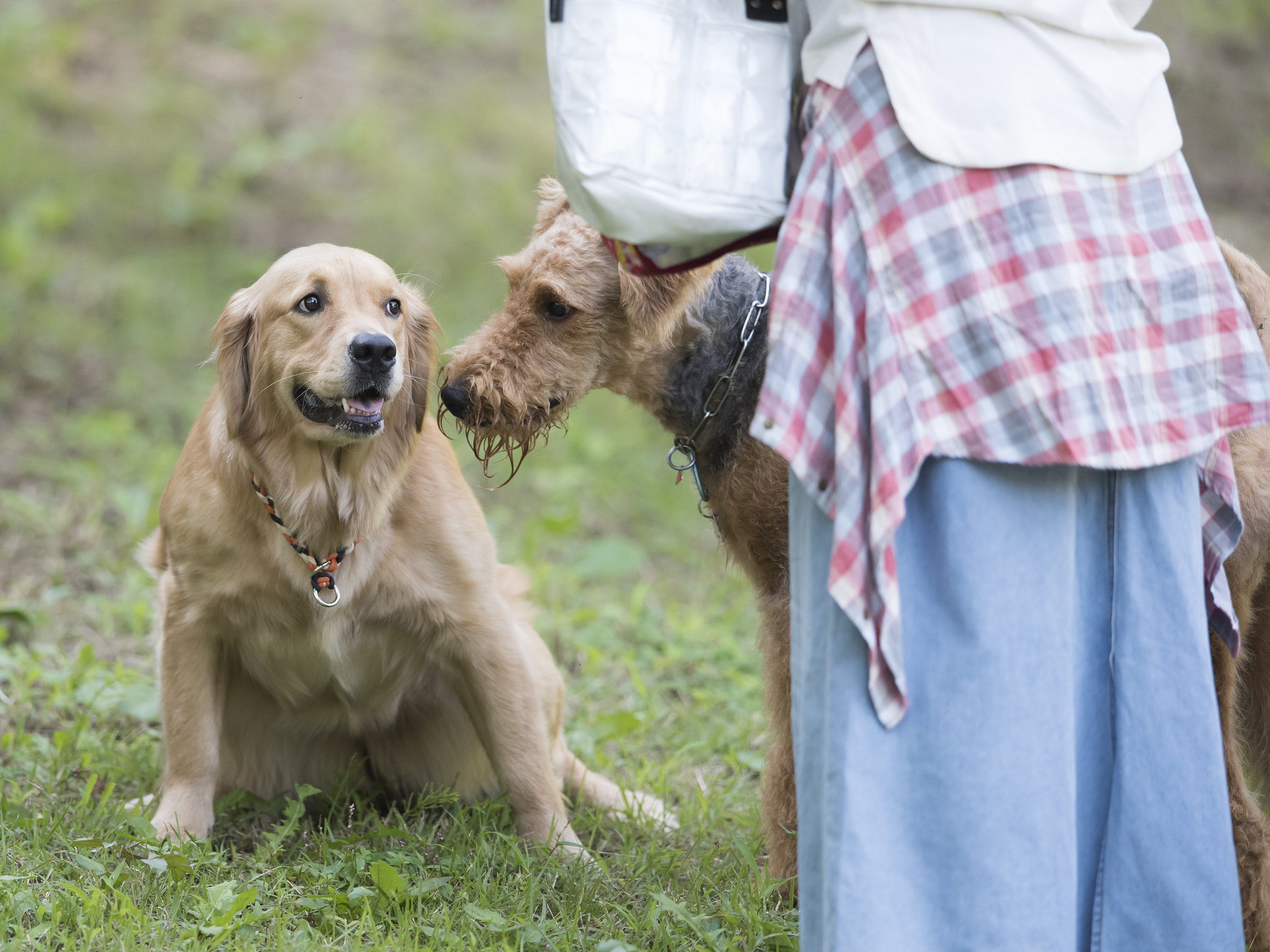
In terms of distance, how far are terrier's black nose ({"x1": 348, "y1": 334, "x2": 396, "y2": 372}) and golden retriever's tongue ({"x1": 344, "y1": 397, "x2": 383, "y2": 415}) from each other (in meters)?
0.09

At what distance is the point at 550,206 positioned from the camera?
312 centimetres

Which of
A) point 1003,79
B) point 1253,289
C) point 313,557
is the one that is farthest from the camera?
point 313,557

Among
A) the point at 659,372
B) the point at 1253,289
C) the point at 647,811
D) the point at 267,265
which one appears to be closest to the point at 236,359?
the point at 659,372

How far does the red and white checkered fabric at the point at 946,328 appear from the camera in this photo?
1820 millimetres

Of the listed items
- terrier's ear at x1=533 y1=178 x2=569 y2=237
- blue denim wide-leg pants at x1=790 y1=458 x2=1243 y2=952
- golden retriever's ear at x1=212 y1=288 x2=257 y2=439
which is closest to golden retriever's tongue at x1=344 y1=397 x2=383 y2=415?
golden retriever's ear at x1=212 y1=288 x2=257 y2=439

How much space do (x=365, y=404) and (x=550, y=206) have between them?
735 mm

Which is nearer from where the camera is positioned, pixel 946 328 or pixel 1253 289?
pixel 946 328

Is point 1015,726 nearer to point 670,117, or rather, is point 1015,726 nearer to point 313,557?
point 670,117

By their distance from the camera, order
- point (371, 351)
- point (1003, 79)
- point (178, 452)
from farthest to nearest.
Result: point (178, 452)
point (371, 351)
point (1003, 79)

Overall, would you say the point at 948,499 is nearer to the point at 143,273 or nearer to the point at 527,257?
the point at 527,257

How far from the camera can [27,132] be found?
27.8ft

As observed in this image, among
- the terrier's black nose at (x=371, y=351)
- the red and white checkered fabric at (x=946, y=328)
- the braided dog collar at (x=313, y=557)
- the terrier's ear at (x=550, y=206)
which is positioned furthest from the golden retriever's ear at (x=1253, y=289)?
the braided dog collar at (x=313, y=557)

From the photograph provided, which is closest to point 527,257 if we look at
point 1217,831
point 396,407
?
point 396,407

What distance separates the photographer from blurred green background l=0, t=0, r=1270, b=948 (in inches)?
158
